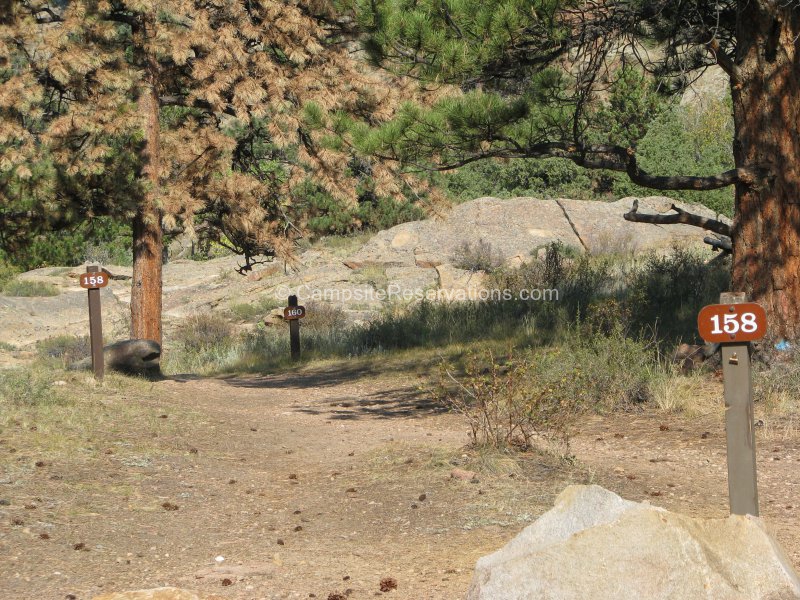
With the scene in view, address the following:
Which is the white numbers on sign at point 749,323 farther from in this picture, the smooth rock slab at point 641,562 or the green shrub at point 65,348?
the green shrub at point 65,348

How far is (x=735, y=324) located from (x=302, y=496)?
3520 mm

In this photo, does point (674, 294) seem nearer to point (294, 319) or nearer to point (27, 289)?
point (294, 319)

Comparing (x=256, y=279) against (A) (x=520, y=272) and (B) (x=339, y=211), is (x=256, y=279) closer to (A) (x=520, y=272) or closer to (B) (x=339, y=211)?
(B) (x=339, y=211)

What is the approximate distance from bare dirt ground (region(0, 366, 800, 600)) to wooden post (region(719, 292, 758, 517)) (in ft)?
2.63

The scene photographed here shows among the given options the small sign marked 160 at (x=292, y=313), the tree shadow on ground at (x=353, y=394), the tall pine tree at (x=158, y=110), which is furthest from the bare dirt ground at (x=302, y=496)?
the small sign marked 160 at (x=292, y=313)

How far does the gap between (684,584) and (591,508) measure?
50 cm

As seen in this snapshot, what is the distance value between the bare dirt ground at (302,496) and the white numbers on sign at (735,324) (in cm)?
144

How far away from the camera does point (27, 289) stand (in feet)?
93.6

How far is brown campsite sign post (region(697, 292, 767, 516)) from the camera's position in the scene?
4.46 metres

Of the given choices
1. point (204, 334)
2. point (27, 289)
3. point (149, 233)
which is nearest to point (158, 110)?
point (149, 233)

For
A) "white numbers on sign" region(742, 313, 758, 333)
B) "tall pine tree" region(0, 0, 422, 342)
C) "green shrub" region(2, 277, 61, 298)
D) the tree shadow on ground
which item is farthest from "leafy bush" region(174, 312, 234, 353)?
"white numbers on sign" region(742, 313, 758, 333)

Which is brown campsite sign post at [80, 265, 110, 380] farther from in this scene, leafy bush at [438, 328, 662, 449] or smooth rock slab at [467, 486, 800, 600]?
smooth rock slab at [467, 486, 800, 600]

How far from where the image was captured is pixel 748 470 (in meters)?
4.59

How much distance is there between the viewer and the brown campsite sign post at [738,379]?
4.46 m
